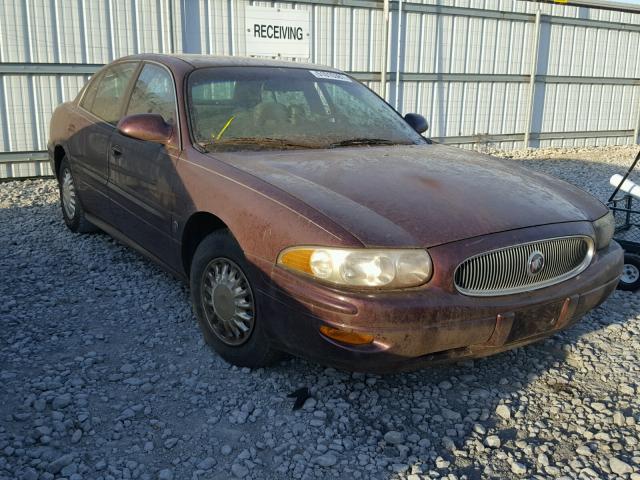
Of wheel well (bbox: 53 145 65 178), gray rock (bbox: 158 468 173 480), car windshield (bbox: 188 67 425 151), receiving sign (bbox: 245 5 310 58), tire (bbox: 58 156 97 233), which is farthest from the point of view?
receiving sign (bbox: 245 5 310 58)

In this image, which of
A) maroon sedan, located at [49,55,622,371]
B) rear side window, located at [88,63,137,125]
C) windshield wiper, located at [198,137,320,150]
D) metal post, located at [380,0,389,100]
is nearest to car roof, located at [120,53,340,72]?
maroon sedan, located at [49,55,622,371]

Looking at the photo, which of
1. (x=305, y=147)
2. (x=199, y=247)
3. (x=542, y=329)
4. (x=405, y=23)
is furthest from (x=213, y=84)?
(x=405, y=23)

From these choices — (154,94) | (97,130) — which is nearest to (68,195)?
(97,130)

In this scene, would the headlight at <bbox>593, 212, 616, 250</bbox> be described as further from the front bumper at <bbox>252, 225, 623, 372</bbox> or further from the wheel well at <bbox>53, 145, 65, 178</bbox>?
the wheel well at <bbox>53, 145, 65, 178</bbox>

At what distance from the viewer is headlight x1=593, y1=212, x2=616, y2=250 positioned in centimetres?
321

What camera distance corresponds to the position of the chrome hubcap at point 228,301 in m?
3.04

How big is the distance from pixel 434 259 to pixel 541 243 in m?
0.62

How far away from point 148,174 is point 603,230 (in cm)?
265

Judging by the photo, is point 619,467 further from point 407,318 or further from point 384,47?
point 384,47

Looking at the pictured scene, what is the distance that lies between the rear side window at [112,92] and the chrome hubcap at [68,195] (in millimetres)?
682

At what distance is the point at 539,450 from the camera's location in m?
2.62

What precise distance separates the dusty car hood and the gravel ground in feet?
2.82

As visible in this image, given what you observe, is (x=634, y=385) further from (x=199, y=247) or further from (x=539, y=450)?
(x=199, y=247)

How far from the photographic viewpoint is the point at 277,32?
31.7 feet
